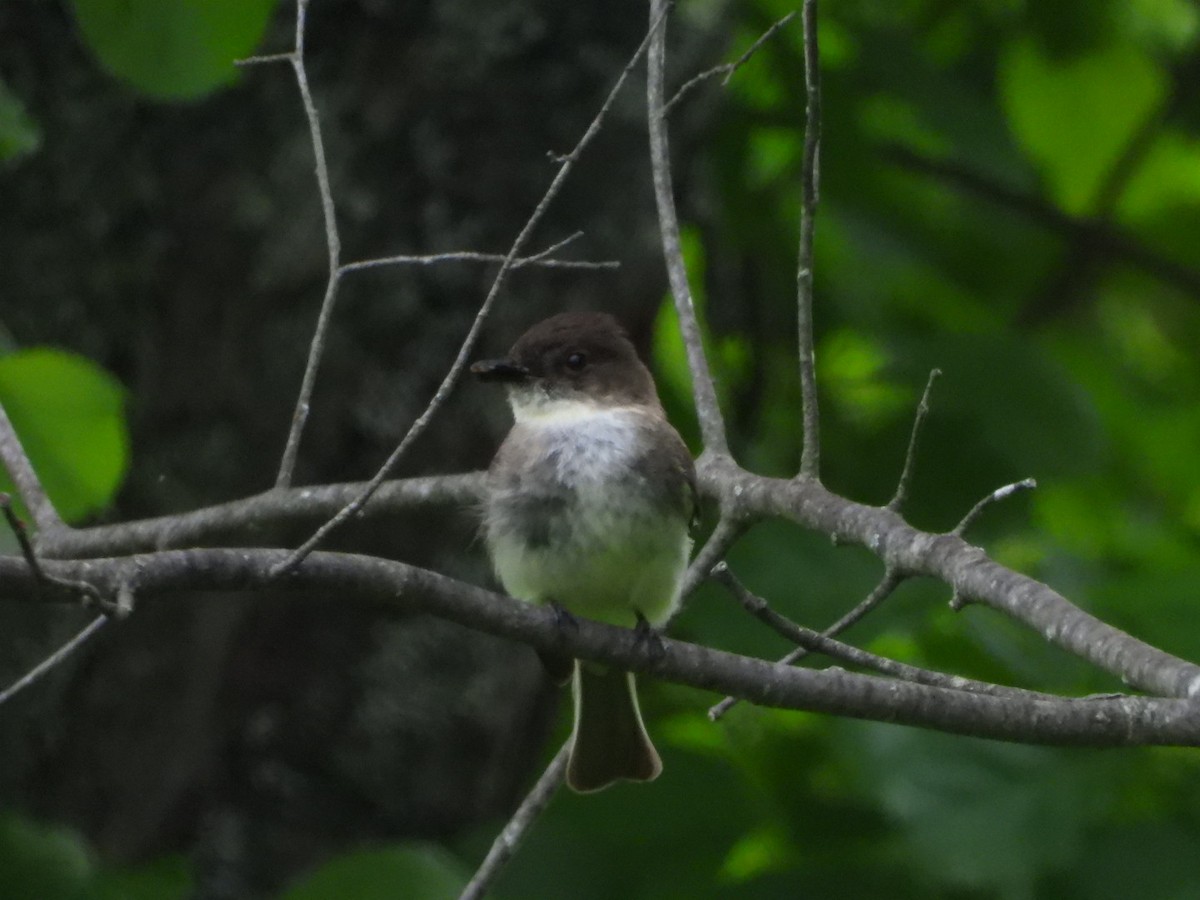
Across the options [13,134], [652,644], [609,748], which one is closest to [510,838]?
[652,644]

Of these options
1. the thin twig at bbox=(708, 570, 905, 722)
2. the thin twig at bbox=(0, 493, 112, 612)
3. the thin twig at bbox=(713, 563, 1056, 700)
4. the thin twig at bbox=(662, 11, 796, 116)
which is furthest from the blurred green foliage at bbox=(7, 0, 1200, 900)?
the thin twig at bbox=(0, 493, 112, 612)

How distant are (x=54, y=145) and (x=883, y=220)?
2.32 m

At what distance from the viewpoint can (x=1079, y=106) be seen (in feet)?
17.4

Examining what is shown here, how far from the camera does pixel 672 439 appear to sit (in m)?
3.64

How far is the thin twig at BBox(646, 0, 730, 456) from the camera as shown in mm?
3072

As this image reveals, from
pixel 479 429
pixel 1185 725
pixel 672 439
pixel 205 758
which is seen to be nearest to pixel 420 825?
pixel 205 758

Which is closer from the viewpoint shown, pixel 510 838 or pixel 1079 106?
pixel 510 838

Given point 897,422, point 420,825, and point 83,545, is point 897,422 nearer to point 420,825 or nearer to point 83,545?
point 420,825

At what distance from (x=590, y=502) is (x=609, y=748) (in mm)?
676

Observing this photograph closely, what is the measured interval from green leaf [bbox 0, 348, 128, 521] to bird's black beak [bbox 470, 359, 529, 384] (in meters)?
0.81

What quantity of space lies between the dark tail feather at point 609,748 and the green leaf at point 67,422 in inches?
44.3

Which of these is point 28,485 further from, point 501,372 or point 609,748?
point 609,748

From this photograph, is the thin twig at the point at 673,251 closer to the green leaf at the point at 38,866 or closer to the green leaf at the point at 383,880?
the green leaf at the point at 383,880

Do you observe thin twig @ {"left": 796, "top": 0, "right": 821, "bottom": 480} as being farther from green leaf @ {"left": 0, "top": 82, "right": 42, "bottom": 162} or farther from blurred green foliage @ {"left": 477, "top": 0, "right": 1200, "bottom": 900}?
green leaf @ {"left": 0, "top": 82, "right": 42, "bottom": 162}
